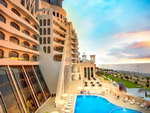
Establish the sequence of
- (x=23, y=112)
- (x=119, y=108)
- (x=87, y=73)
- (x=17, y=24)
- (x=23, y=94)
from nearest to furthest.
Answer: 1. (x=23, y=112)
2. (x=23, y=94)
3. (x=119, y=108)
4. (x=17, y=24)
5. (x=87, y=73)

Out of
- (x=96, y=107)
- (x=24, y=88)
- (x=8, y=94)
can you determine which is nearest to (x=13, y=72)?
(x=24, y=88)

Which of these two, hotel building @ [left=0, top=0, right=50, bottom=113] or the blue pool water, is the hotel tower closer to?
hotel building @ [left=0, top=0, right=50, bottom=113]

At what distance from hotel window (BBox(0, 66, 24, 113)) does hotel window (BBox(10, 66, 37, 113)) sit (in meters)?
1.32

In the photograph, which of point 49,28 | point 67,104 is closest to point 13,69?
point 67,104

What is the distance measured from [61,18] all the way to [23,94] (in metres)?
29.6

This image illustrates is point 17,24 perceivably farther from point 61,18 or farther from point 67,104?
point 61,18

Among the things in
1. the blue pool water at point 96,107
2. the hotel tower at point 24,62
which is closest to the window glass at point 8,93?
the hotel tower at point 24,62

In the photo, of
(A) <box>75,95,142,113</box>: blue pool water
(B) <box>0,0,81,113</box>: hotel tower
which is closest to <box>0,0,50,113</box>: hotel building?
(B) <box>0,0,81,113</box>: hotel tower

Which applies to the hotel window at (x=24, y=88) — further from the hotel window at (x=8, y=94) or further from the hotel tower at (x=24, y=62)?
the hotel window at (x=8, y=94)

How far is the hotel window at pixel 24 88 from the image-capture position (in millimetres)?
14453

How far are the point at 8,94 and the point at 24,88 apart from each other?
337 centimetres

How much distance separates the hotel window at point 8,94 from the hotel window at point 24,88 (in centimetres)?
132

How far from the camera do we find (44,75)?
23078mm

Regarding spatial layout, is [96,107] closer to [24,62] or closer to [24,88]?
[24,88]
